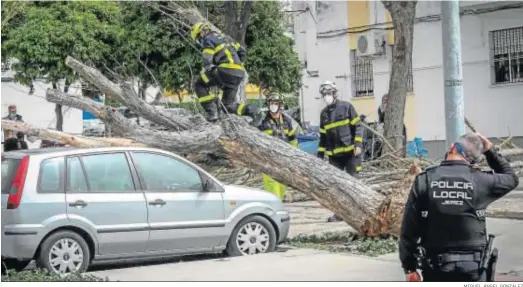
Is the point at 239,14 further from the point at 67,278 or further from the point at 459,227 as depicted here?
the point at 459,227

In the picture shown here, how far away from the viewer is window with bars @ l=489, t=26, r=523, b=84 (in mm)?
18125

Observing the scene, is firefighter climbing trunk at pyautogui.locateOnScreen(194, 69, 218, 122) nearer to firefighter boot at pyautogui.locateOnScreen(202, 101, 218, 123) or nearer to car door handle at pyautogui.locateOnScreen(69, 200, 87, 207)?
firefighter boot at pyautogui.locateOnScreen(202, 101, 218, 123)

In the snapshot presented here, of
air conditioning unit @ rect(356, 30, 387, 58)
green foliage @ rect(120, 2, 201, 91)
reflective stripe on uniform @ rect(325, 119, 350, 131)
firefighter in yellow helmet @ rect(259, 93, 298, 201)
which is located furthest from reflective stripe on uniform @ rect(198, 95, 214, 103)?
air conditioning unit @ rect(356, 30, 387, 58)

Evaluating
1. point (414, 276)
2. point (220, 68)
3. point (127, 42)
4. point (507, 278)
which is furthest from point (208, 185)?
point (127, 42)

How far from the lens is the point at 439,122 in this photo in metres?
19.5

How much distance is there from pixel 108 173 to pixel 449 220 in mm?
4062

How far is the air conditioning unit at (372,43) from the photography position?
2017 cm

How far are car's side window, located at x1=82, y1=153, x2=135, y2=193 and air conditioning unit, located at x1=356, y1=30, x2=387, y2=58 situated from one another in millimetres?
13188

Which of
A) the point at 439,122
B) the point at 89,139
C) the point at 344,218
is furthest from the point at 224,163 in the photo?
the point at 439,122

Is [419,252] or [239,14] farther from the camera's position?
[239,14]

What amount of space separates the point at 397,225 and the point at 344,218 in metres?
0.63

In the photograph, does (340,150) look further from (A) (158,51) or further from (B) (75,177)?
(A) (158,51)

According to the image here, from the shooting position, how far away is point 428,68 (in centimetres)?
1941

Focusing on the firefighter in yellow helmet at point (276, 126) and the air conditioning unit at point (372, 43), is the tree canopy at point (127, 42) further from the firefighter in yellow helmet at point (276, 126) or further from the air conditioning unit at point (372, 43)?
the firefighter in yellow helmet at point (276, 126)
